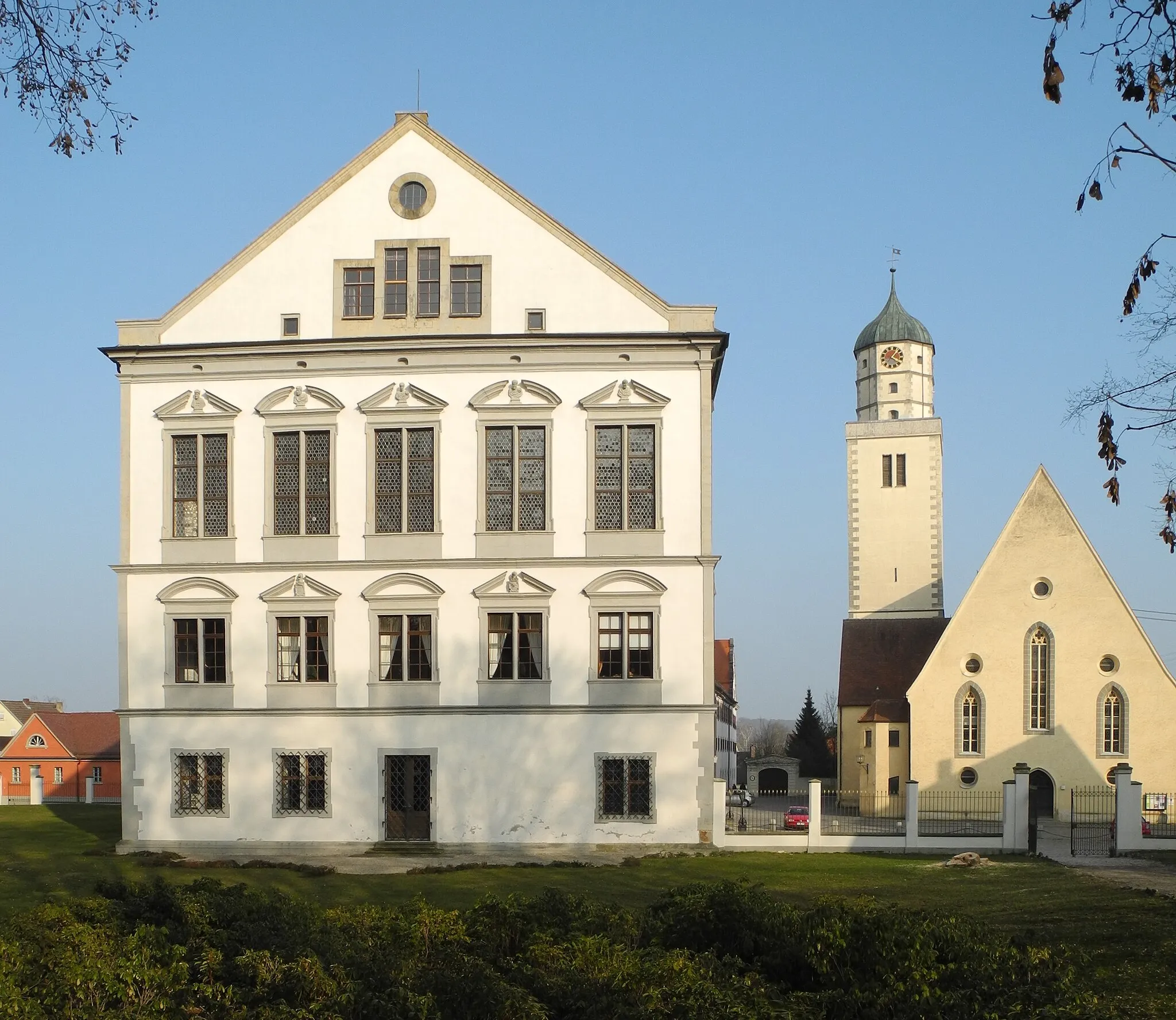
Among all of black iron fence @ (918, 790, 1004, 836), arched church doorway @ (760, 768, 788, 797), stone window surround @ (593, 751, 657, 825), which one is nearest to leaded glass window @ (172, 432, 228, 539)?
stone window surround @ (593, 751, 657, 825)

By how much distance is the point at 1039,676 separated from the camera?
50.2 m

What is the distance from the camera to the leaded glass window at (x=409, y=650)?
31.2 meters

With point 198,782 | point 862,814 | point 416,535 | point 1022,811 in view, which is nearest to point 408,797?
point 198,782

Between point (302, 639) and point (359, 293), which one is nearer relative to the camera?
point (302, 639)

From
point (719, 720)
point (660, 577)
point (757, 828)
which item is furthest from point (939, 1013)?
point (719, 720)

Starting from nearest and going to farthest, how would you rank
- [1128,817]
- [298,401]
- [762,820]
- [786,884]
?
[786,884], [1128,817], [298,401], [762,820]

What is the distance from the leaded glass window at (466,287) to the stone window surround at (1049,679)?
27736mm

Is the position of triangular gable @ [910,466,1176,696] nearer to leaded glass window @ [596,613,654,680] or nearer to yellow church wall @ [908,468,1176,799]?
yellow church wall @ [908,468,1176,799]

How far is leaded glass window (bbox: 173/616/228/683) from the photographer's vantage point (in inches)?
1249

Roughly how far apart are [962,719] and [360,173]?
30.8 m

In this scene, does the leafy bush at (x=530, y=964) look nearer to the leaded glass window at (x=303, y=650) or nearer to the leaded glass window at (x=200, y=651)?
the leaded glass window at (x=303, y=650)

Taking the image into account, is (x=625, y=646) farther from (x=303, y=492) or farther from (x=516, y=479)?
(x=303, y=492)

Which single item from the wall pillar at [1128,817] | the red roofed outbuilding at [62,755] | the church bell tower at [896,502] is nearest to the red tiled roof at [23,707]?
the red roofed outbuilding at [62,755]

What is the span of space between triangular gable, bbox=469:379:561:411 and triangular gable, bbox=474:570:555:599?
3.82m
